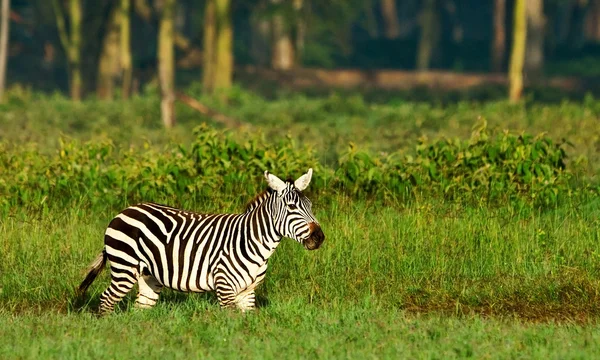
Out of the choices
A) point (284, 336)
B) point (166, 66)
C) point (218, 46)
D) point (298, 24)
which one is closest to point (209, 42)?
point (218, 46)

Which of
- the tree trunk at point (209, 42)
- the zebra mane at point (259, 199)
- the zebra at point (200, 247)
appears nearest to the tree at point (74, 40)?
the tree trunk at point (209, 42)

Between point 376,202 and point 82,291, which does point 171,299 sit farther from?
point 376,202

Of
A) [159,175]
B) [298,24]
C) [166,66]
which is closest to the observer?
[159,175]

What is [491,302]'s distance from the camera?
1188 centimetres

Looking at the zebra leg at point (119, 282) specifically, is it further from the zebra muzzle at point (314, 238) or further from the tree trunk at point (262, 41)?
the tree trunk at point (262, 41)

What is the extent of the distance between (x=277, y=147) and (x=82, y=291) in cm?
602

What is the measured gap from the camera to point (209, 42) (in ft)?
135

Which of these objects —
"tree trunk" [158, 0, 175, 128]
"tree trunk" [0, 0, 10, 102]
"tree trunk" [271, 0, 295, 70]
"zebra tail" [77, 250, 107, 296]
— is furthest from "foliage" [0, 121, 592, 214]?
"tree trunk" [271, 0, 295, 70]

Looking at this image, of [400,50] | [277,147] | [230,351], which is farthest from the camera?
[400,50]

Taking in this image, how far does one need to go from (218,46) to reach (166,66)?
650 cm

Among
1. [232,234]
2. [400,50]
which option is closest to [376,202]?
[232,234]

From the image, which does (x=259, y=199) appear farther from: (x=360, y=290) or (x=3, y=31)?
(x=3, y=31)

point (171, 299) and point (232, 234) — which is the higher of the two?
point (232, 234)

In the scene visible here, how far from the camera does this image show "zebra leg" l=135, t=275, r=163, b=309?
11539 millimetres
